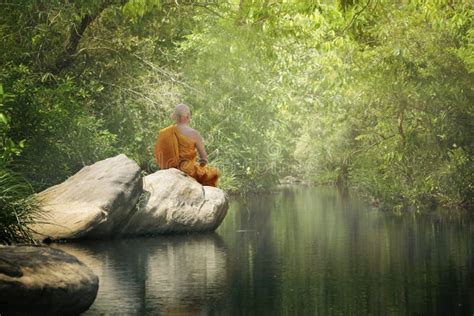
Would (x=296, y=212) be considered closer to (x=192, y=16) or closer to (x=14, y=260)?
(x=192, y=16)

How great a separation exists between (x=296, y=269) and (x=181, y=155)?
8101 mm

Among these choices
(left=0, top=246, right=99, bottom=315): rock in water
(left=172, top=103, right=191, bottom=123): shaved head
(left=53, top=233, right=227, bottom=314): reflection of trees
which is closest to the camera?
(left=0, top=246, right=99, bottom=315): rock in water

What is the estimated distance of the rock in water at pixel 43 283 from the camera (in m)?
9.55

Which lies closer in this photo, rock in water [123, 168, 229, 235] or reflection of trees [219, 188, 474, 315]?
reflection of trees [219, 188, 474, 315]

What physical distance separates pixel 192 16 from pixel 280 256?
15.3 metres

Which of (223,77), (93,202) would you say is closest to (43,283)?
(93,202)

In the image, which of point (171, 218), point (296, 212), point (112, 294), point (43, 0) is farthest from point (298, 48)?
point (112, 294)

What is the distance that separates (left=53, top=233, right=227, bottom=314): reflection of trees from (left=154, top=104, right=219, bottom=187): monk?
2286 mm

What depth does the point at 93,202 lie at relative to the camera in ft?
57.8

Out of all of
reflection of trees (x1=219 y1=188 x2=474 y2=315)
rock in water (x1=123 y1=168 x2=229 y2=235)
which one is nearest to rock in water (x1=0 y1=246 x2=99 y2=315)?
reflection of trees (x1=219 y1=188 x2=474 y2=315)

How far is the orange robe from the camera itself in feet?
68.2

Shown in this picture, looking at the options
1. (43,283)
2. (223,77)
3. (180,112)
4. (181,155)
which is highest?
(223,77)

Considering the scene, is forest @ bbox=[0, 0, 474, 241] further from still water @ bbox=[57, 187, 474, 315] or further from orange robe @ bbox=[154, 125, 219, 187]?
still water @ bbox=[57, 187, 474, 315]

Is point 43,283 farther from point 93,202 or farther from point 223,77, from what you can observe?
point 223,77
